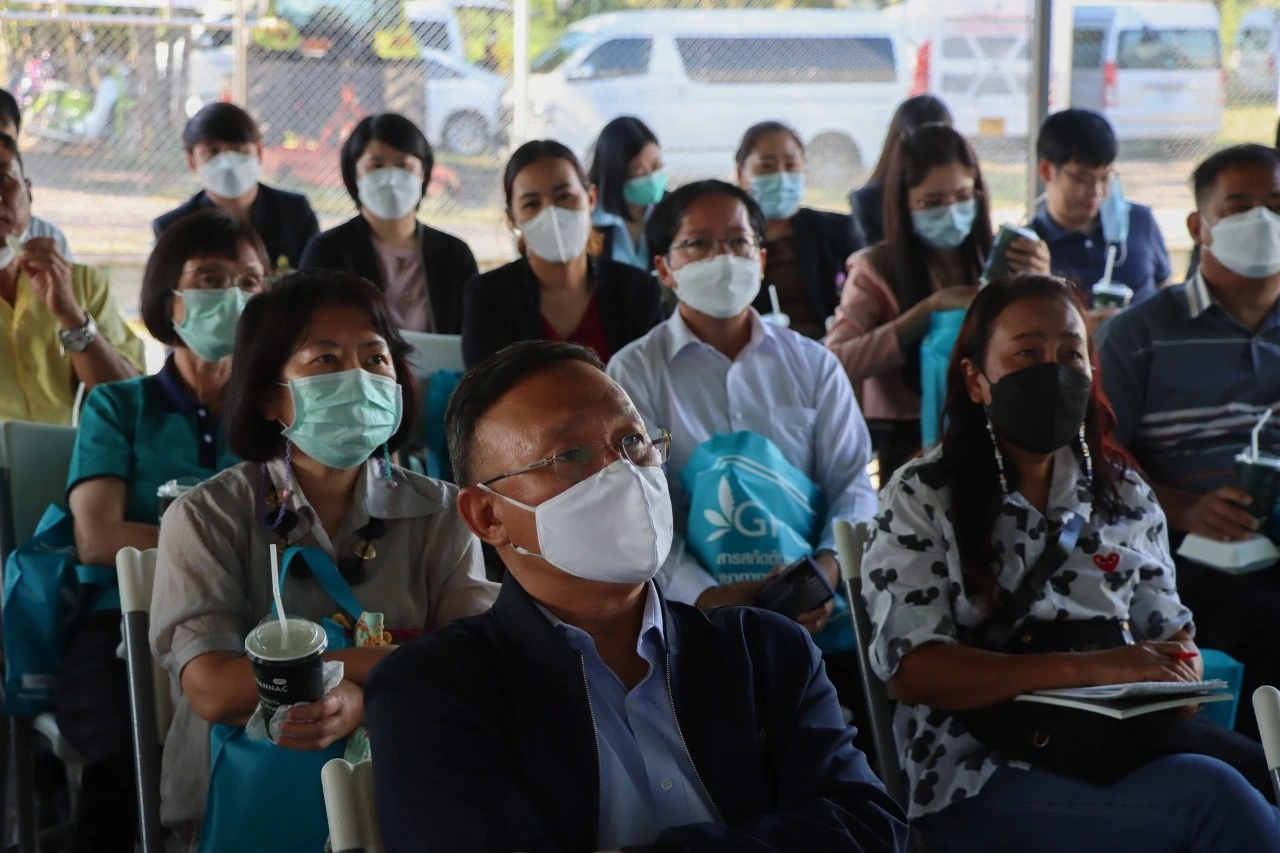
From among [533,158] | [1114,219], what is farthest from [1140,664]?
[1114,219]

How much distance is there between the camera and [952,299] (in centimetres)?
407

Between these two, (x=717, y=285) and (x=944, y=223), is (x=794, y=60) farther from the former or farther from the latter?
(x=717, y=285)

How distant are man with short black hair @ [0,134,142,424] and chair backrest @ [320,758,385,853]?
8.11ft

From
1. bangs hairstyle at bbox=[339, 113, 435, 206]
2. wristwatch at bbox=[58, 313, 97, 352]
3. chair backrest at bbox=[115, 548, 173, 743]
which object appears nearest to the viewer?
chair backrest at bbox=[115, 548, 173, 743]

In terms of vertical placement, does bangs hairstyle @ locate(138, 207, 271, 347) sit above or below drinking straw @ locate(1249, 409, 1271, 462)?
above

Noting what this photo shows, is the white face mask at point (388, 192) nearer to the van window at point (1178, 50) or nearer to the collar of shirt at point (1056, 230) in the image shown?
the collar of shirt at point (1056, 230)

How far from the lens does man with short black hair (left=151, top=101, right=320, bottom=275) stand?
5062mm

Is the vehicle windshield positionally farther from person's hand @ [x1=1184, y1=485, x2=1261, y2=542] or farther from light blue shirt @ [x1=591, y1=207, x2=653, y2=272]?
person's hand @ [x1=1184, y1=485, x2=1261, y2=542]

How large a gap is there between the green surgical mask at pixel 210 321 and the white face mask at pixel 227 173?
1.94 metres

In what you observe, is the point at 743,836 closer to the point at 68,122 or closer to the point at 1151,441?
the point at 1151,441

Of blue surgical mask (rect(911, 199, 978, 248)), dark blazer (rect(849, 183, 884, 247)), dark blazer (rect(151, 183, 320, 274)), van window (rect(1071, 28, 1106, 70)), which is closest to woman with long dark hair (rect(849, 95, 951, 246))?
dark blazer (rect(849, 183, 884, 247))

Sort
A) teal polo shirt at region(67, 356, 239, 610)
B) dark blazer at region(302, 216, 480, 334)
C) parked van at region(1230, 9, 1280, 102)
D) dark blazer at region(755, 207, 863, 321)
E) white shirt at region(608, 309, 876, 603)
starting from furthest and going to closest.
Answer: parked van at region(1230, 9, 1280, 102) → dark blazer at region(755, 207, 863, 321) → dark blazer at region(302, 216, 480, 334) → white shirt at region(608, 309, 876, 603) → teal polo shirt at region(67, 356, 239, 610)

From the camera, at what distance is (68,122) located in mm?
7926

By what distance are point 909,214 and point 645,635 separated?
9.14 ft
